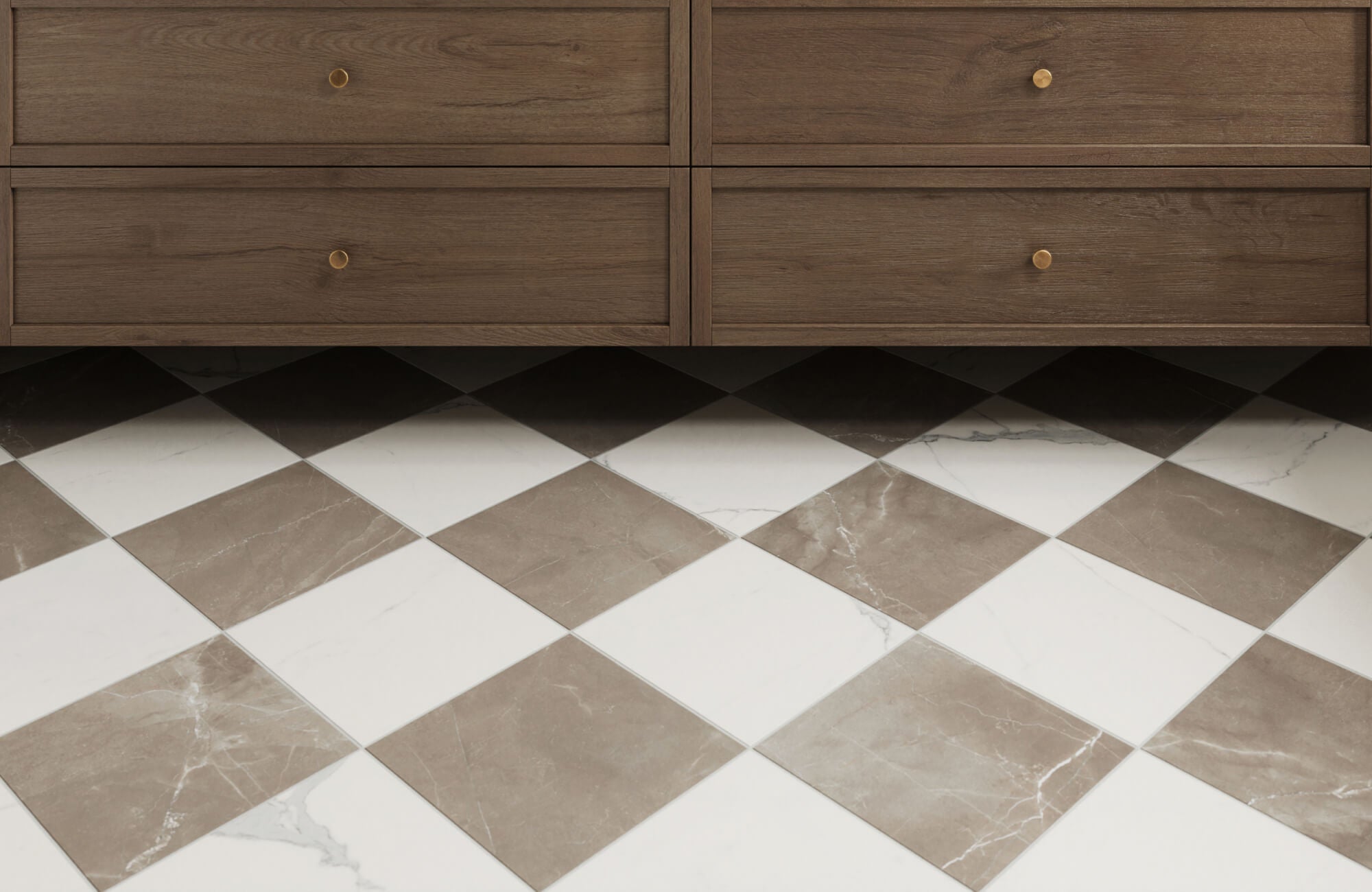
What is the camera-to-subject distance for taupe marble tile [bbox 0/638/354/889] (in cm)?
112

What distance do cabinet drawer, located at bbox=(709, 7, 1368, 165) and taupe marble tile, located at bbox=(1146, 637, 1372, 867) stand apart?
2.15 feet

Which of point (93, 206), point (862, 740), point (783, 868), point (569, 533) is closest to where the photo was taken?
point (783, 868)

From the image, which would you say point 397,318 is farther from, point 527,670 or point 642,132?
point 527,670

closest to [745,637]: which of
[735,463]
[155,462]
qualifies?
[735,463]

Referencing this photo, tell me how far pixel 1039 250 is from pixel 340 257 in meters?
0.86

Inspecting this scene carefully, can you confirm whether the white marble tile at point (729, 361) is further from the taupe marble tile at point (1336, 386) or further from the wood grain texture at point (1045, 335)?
the taupe marble tile at point (1336, 386)

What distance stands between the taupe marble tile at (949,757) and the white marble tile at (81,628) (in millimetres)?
623

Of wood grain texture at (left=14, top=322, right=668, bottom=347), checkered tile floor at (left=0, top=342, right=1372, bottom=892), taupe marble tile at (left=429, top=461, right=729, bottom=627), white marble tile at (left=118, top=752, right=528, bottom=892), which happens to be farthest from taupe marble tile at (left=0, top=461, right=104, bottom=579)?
white marble tile at (left=118, top=752, right=528, bottom=892)

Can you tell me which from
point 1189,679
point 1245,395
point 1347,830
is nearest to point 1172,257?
point 1245,395

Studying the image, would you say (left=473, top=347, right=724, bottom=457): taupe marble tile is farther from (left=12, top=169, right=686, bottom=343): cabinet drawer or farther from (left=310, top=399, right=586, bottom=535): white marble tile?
(left=12, top=169, right=686, bottom=343): cabinet drawer

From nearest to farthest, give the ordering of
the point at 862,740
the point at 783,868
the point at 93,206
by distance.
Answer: the point at 783,868 < the point at 862,740 < the point at 93,206

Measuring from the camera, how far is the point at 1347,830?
3.68ft

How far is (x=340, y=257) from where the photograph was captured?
170cm

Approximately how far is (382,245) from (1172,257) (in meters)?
0.98
